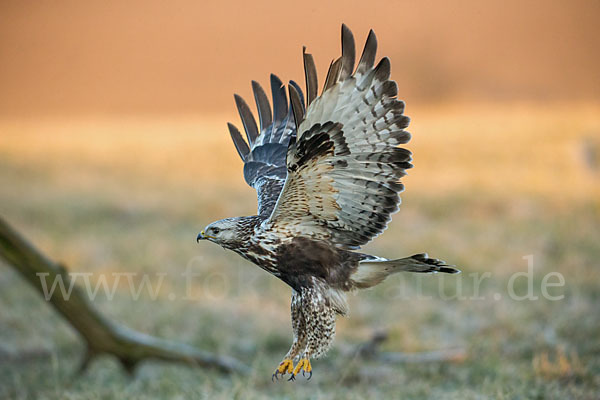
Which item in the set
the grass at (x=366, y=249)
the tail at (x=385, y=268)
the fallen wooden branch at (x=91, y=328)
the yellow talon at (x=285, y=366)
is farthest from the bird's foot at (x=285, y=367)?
the fallen wooden branch at (x=91, y=328)

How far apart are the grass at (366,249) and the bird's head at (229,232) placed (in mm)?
1488

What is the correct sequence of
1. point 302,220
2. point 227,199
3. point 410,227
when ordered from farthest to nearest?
point 227,199, point 410,227, point 302,220

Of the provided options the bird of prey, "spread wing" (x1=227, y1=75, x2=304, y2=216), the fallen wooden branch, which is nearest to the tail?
the bird of prey

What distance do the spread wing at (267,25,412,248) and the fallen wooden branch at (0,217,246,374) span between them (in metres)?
2.72

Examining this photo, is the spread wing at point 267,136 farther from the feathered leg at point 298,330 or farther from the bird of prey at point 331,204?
the feathered leg at point 298,330

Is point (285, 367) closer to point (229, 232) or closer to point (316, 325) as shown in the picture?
point (316, 325)

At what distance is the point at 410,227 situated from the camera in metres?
9.71

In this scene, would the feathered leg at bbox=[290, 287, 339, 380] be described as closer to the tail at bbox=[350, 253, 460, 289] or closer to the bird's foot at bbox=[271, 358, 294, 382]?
the bird's foot at bbox=[271, 358, 294, 382]

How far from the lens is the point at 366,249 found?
8.69m

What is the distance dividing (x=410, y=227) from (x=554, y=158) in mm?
4843

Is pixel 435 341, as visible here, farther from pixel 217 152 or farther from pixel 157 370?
pixel 217 152

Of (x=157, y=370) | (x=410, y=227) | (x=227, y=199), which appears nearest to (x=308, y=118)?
(x=157, y=370)

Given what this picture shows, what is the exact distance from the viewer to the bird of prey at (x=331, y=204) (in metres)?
2.76

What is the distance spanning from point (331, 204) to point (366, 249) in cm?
570
